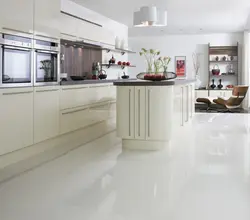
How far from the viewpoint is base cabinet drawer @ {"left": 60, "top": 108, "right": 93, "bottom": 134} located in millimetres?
5461

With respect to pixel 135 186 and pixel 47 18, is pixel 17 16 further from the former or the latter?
pixel 135 186

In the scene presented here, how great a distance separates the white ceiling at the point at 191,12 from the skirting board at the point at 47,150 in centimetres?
243

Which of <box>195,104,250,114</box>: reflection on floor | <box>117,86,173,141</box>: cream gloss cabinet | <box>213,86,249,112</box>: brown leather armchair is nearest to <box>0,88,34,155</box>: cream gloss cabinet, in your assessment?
<box>117,86,173,141</box>: cream gloss cabinet

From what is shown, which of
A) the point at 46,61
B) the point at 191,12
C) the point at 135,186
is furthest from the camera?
the point at 191,12

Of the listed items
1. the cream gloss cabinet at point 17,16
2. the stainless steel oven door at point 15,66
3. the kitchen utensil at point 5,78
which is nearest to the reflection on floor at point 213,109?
the stainless steel oven door at point 15,66

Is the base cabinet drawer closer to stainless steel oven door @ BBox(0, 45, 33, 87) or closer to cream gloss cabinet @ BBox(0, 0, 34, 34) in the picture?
stainless steel oven door @ BBox(0, 45, 33, 87)

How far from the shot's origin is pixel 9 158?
4191 millimetres

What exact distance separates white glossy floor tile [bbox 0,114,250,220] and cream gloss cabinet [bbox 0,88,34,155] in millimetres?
414

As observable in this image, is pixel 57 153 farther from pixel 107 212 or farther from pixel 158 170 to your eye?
pixel 107 212

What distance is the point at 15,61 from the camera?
170 inches

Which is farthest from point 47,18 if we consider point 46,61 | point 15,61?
point 15,61

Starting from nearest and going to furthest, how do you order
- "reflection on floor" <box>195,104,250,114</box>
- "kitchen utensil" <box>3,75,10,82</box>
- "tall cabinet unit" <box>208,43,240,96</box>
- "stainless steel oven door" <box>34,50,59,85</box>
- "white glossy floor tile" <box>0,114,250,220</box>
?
"white glossy floor tile" <box>0,114,250,220</box>, "kitchen utensil" <box>3,75,10,82</box>, "stainless steel oven door" <box>34,50,59,85</box>, "reflection on floor" <box>195,104,250,114</box>, "tall cabinet unit" <box>208,43,240,96</box>

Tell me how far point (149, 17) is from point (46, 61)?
2.20 metres

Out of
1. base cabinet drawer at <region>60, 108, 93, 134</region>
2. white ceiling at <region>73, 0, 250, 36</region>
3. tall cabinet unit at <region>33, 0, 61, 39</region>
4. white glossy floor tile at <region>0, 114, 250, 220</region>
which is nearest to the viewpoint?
white glossy floor tile at <region>0, 114, 250, 220</region>
